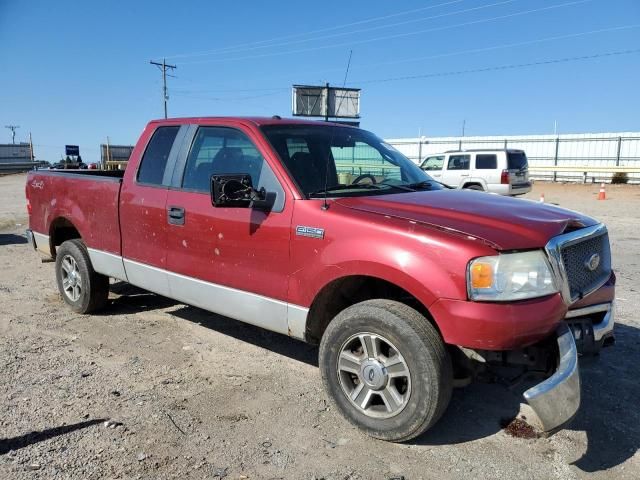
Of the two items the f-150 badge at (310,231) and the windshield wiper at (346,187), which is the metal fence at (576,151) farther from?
the f-150 badge at (310,231)

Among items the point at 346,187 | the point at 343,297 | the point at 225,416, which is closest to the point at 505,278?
the point at 343,297

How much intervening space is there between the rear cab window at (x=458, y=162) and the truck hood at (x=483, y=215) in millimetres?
16105

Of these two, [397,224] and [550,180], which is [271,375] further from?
[550,180]

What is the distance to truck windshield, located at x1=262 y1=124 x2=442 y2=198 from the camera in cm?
380

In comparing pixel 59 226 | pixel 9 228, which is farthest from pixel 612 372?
pixel 9 228

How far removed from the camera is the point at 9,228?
11828 mm

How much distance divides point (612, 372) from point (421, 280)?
2.30 metres

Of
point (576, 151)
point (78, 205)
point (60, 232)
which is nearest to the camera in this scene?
point (78, 205)

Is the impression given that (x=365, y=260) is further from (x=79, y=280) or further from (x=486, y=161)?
(x=486, y=161)

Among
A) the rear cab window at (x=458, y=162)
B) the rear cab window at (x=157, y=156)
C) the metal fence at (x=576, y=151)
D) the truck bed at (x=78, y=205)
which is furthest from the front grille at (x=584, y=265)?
the metal fence at (x=576, y=151)

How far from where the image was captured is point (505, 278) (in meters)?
2.79

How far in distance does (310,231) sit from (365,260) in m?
0.48

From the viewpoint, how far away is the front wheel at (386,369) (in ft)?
9.64

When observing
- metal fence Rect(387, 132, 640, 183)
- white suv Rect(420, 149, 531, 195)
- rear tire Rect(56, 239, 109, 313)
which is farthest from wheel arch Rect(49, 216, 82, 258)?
metal fence Rect(387, 132, 640, 183)
